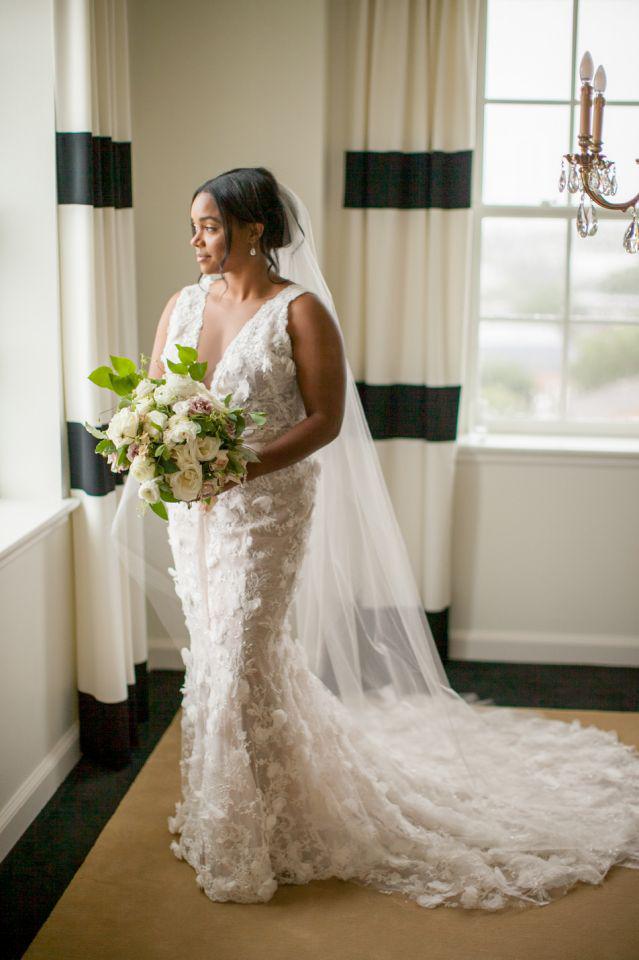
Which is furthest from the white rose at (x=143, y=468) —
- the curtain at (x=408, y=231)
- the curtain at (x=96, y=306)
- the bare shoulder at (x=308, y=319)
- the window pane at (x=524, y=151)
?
the window pane at (x=524, y=151)

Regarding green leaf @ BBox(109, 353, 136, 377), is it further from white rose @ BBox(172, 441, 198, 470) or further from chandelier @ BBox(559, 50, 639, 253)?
chandelier @ BBox(559, 50, 639, 253)

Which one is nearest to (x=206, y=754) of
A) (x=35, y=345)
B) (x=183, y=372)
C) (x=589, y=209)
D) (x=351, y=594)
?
(x=351, y=594)

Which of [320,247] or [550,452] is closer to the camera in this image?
[320,247]

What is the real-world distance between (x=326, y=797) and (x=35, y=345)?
5.16 ft

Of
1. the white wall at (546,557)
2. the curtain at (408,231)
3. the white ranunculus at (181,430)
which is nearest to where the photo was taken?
the white ranunculus at (181,430)

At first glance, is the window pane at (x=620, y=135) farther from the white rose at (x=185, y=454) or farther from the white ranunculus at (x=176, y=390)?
the white rose at (x=185, y=454)

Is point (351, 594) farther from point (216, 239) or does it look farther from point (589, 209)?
point (589, 209)

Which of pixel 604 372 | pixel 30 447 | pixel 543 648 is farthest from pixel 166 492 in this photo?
pixel 604 372

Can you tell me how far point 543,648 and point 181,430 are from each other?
8.32ft

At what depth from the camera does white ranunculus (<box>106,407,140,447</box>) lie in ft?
8.05

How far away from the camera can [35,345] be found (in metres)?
3.21

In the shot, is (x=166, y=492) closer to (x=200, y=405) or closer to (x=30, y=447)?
(x=200, y=405)

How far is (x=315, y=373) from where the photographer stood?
275cm

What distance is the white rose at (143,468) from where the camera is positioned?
243 centimetres
